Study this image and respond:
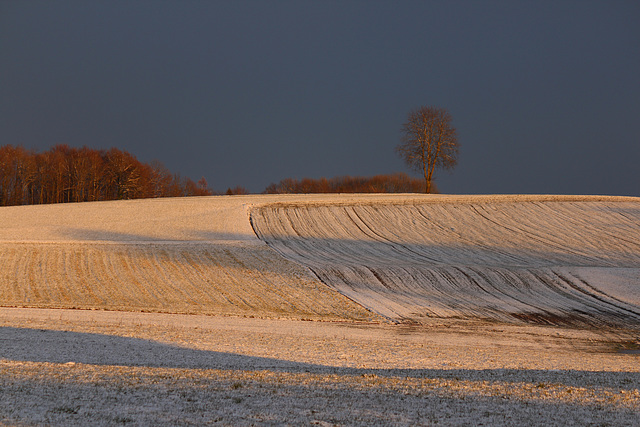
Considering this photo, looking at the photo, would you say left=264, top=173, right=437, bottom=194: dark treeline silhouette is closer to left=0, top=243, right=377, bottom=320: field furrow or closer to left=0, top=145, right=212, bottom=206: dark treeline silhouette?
left=0, top=145, right=212, bottom=206: dark treeline silhouette

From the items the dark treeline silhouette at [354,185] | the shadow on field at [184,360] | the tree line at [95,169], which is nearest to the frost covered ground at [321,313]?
the shadow on field at [184,360]

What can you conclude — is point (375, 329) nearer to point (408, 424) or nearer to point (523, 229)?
point (408, 424)

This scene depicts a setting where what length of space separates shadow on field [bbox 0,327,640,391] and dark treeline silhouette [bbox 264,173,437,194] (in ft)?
333

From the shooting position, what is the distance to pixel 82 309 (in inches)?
851

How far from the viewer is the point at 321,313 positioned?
2275 centimetres

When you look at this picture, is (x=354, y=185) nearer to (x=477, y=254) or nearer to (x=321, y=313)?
(x=477, y=254)

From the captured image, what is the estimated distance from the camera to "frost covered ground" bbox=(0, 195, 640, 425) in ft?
28.1

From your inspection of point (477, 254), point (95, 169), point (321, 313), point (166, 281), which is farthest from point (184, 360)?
point (95, 169)

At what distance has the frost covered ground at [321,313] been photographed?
8.57m

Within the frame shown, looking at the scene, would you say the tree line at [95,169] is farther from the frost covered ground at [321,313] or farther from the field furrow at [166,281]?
the field furrow at [166,281]

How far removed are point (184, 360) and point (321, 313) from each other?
33.6 feet

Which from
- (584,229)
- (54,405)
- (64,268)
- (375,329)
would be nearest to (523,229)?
(584,229)

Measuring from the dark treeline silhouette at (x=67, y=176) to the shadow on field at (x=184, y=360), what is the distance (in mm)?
72597

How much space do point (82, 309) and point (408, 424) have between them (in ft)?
58.8
